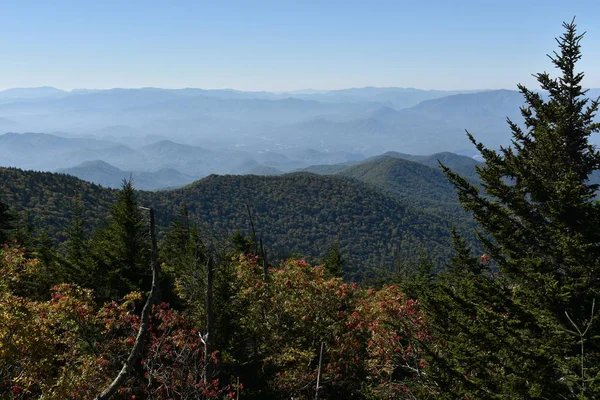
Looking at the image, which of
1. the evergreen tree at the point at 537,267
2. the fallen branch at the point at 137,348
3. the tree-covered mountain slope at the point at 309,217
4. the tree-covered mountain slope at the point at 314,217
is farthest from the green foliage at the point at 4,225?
the tree-covered mountain slope at the point at 314,217

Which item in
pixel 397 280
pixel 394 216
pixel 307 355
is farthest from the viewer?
pixel 394 216

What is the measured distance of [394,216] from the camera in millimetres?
188125

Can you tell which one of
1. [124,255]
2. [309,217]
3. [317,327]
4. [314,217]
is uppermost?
[124,255]

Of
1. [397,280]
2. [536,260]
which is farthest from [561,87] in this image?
[397,280]

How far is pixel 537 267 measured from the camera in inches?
360

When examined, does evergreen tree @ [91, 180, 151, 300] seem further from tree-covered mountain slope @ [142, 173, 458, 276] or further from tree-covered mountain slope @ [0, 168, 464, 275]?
tree-covered mountain slope @ [142, 173, 458, 276]

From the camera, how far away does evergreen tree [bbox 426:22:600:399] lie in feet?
27.0

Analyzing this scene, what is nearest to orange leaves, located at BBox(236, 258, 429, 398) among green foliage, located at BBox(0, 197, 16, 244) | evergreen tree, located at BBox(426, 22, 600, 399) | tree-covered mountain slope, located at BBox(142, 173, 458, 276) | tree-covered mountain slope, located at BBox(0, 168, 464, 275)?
evergreen tree, located at BBox(426, 22, 600, 399)

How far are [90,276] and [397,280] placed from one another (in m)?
39.2

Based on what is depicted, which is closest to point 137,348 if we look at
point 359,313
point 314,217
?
point 359,313

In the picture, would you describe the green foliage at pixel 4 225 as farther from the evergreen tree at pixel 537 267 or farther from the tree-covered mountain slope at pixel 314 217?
the tree-covered mountain slope at pixel 314 217

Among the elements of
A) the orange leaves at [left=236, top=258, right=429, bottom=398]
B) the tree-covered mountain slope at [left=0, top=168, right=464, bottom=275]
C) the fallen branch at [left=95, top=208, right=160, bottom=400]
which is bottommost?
the tree-covered mountain slope at [left=0, top=168, right=464, bottom=275]

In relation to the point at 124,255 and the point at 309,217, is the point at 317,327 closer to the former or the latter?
the point at 124,255

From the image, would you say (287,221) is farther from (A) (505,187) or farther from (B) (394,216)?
(A) (505,187)
